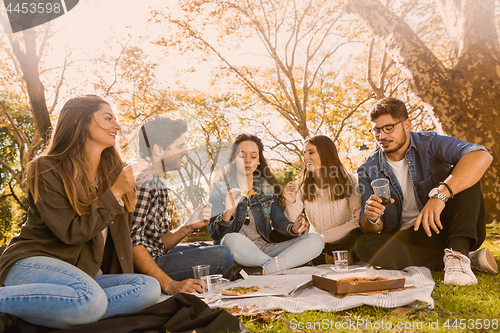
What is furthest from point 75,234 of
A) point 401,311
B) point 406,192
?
point 406,192

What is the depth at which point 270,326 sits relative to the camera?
2033 mm

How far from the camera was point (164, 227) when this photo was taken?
10.6ft

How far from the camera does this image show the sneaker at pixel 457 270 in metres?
2.67

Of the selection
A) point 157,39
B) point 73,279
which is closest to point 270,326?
point 73,279

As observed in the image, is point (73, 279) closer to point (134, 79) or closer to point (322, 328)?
point (322, 328)

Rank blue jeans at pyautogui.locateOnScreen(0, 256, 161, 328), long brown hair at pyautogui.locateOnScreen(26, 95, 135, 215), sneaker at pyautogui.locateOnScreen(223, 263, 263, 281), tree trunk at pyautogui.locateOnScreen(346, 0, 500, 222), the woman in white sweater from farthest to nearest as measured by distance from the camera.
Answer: tree trunk at pyautogui.locateOnScreen(346, 0, 500, 222)
the woman in white sweater
sneaker at pyautogui.locateOnScreen(223, 263, 263, 281)
long brown hair at pyautogui.locateOnScreen(26, 95, 135, 215)
blue jeans at pyautogui.locateOnScreen(0, 256, 161, 328)

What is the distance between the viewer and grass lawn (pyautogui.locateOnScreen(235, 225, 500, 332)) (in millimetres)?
1910

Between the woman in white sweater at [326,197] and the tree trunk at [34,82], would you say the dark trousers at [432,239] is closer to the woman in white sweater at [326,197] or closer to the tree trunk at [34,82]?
the woman in white sweater at [326,197]

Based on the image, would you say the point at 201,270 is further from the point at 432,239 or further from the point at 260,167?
the point at 432,239

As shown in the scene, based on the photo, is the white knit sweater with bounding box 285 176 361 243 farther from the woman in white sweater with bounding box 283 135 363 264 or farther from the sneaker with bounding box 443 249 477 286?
the sneaker with bounding box 443 249 477 286

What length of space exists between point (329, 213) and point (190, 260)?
195cm

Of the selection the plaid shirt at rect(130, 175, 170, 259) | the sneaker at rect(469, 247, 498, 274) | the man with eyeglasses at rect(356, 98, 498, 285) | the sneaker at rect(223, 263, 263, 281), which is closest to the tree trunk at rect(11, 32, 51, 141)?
the plaid shirt at rect(130, 175, 170, 259)

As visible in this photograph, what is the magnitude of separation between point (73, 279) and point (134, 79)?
1216 centimetres

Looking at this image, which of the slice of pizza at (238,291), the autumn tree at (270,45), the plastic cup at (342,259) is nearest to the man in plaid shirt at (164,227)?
the slice of pizza at (238,291)
